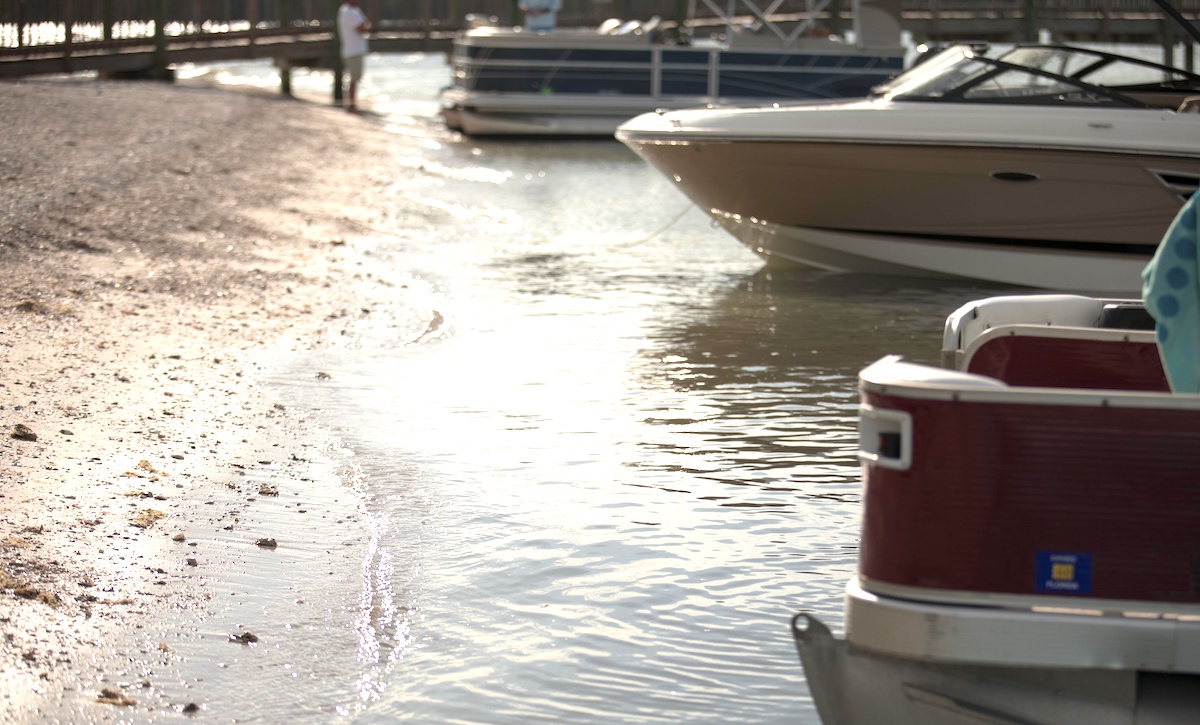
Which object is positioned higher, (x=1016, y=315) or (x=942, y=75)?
(x=942, y=75)

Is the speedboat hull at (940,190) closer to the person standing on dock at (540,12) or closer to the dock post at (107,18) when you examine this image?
the person standing on dock at (540,12)

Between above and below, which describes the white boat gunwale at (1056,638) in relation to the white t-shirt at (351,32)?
below

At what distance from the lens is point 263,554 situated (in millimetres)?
5047

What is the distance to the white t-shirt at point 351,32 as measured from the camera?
2484 cm

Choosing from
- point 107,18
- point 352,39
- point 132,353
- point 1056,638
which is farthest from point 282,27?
point 1056,638

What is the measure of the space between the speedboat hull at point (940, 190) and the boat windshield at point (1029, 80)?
0.22 metres

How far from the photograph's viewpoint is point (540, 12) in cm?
2520

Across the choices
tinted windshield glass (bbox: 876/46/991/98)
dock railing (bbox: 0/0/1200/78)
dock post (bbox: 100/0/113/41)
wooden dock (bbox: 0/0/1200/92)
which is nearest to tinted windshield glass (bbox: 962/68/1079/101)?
tinted windshield glass (bbox: 876/46/991/98)

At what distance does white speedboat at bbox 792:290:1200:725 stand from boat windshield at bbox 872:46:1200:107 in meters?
7.65

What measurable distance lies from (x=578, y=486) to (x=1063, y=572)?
10.0ft

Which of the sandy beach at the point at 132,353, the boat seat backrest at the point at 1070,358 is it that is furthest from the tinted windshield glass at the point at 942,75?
the boat seat backrest at the point at 1070,358

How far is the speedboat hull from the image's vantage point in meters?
10.2

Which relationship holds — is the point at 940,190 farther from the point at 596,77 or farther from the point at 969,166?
the point at 596,77

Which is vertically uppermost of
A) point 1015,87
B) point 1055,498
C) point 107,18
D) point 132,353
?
point 107,18
